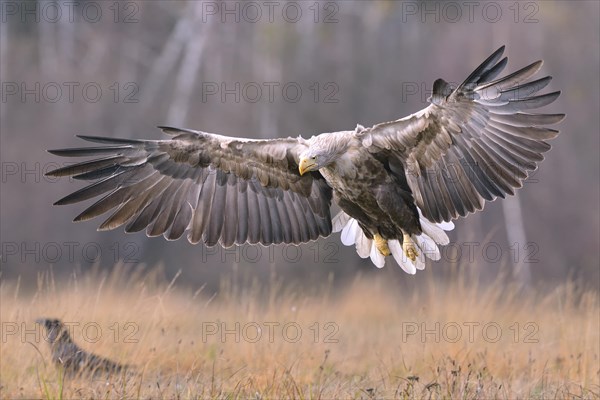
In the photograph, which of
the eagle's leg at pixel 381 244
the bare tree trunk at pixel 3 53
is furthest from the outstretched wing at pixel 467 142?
the bare tree trunk at pixel 3 53

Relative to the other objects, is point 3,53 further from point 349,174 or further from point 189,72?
point 349,174

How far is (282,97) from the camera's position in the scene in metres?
18.6

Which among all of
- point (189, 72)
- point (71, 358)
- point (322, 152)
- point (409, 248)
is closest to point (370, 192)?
point (322, 152)

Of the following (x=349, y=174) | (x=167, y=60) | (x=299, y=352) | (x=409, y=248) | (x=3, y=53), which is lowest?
(x=299, y=352)

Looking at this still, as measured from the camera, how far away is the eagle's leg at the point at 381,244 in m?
7.64

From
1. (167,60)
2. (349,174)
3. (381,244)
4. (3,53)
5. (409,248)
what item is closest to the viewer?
(349,174)

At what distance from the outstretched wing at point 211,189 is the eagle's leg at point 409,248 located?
71 centimetres

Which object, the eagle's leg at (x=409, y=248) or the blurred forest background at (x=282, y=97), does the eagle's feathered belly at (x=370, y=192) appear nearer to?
the eagle's leg at (x=409, y=248)

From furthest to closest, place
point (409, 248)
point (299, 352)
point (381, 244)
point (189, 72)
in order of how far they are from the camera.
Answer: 1. point (189, 72)
2. point (299, 352)
3. point (381, 244)
4. point (409, 248)

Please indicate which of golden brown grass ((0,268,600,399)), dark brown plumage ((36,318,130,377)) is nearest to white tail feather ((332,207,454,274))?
golden brown grass ((0,268,600,399))

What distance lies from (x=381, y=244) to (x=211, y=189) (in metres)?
1.41

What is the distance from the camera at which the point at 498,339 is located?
889 centimetres

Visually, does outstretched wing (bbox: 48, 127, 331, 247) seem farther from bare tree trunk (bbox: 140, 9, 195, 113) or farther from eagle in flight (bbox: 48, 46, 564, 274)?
bare tree trunk (bbox: 140, 9, 195, 113)

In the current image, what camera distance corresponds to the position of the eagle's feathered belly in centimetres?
684
